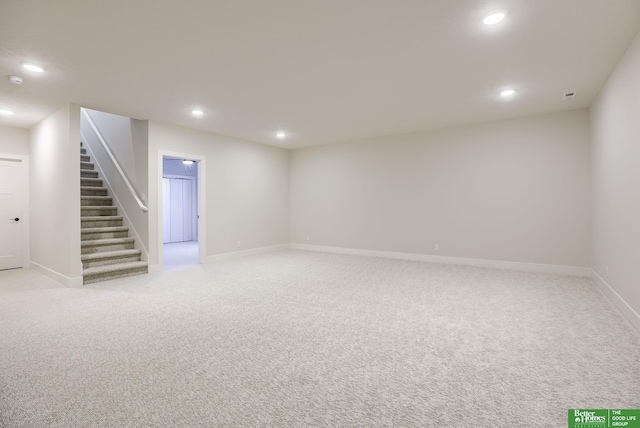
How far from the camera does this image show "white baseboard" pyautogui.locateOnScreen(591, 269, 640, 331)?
115 inches

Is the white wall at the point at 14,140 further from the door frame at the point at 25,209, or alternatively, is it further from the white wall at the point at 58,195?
the white wall at the point at 58,195

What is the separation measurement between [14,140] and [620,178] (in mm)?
9491

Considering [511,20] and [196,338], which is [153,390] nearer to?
[196,338]

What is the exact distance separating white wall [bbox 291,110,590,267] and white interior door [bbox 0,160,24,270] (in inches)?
231

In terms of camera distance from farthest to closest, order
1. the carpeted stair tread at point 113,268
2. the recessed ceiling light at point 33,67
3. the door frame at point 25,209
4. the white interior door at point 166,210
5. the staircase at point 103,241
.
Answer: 1. the white interior door at point 166,210
2. the door frame at point 25,209
3. the staircase at point 103,241
4. the carpeted stair tread at point 113,268
5. the recessed ceiling light at point 33,67

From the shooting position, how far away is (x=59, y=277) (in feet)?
15.8

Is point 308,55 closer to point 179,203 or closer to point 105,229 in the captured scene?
point 105,229

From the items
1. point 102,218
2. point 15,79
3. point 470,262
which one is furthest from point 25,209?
point 470,262

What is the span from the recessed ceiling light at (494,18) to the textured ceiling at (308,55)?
0.05 metres

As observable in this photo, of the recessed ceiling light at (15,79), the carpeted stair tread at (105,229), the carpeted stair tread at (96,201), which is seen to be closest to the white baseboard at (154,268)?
the carpeted stair tread at (105,229)

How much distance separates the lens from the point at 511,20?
2600 mm

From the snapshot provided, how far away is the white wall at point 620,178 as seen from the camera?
9.64ft

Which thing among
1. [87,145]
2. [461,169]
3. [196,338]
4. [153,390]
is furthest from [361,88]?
[87,145]

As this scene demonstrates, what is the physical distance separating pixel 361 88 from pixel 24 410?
4298 mm
